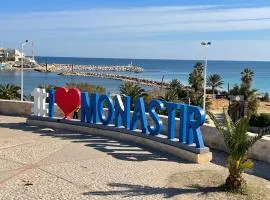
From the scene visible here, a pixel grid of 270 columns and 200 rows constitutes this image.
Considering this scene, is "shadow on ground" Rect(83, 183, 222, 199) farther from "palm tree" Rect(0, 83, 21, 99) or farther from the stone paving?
"palm tree" Rect(0, 83, 21, 99)

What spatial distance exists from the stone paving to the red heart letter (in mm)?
1899

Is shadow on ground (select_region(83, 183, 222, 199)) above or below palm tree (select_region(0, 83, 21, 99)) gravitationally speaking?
below

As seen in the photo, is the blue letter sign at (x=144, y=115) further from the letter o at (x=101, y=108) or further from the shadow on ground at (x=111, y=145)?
the shadow on ground at (x=111, y=145)

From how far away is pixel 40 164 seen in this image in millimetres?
13922

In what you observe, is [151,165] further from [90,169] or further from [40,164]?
[40,164]

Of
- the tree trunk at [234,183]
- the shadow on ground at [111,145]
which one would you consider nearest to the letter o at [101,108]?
the shadow on ground at [111,145]

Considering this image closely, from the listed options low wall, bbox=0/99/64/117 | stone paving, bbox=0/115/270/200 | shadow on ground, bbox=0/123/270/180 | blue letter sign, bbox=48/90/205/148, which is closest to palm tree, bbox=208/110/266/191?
stone paving, bbox=0/115/270/200

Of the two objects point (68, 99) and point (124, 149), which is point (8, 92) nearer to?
point (68, 99)

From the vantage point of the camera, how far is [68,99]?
63.8ft

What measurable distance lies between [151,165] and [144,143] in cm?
267

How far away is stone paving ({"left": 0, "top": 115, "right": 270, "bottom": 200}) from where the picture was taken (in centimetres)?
1146

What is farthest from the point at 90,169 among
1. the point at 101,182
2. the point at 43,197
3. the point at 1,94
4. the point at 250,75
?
the point at 250,75

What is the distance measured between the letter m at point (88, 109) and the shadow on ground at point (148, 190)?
22.5 feet

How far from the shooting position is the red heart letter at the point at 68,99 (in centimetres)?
1923
